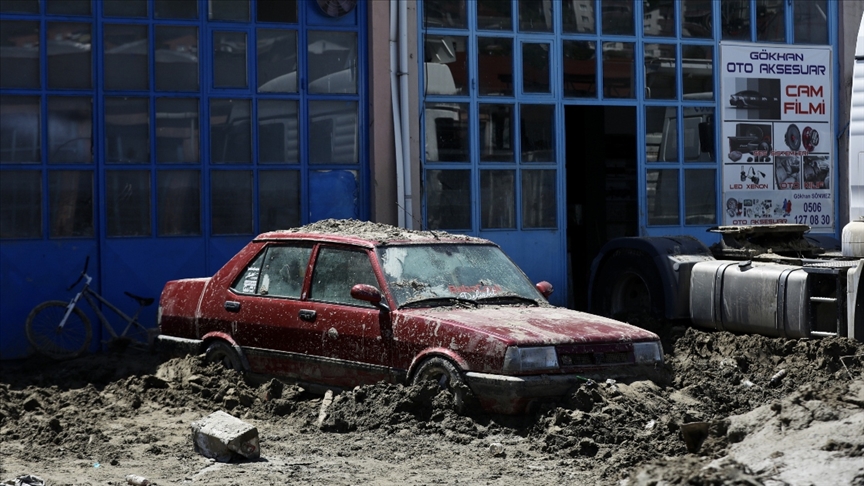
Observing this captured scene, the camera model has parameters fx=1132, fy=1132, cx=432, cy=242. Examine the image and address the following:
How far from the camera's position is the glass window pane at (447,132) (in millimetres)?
14352

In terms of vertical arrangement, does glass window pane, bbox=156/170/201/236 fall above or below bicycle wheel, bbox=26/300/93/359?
above

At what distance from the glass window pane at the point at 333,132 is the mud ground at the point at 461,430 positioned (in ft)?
15.1

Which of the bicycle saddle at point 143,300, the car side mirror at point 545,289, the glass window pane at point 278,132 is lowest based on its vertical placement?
the bicycle saddle at point 143,300

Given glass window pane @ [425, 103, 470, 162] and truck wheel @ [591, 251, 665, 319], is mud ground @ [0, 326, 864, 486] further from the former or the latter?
glass window pane @ [425, 103, 470, 162]

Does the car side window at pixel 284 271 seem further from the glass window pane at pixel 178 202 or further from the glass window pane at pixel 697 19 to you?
the glass window pane at pixel 697 19

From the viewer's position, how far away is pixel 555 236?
14.9 metres

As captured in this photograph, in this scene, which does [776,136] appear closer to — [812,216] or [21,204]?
[812,216]

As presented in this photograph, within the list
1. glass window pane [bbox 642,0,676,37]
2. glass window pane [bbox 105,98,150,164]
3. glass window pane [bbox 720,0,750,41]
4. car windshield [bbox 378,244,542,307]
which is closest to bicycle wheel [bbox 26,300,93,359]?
glass window pane [bbox 105,98,150,164]

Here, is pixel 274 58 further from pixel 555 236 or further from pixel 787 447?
pixel 787 447

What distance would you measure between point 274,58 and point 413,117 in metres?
1.86

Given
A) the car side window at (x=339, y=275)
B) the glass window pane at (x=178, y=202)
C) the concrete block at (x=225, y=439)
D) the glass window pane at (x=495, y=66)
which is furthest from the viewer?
the glass window pane at (x=495, y=66)

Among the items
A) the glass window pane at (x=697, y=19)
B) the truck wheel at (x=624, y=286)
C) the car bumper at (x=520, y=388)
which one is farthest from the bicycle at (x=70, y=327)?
the glass window pane at (x=697, y=19)

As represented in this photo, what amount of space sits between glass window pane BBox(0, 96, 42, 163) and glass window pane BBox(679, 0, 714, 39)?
27.9 feet

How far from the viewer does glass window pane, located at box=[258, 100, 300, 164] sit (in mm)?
13836
